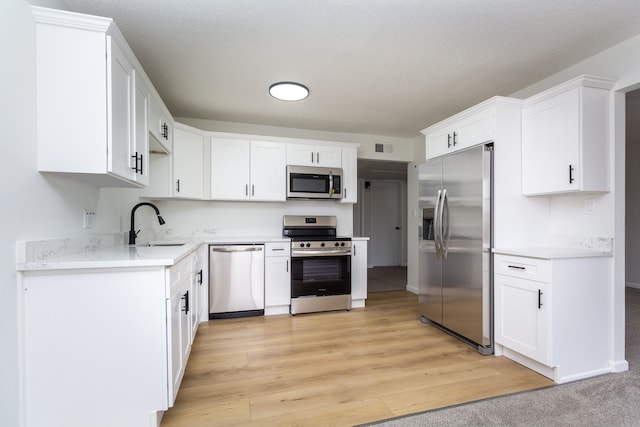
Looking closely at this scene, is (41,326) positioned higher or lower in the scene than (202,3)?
lower

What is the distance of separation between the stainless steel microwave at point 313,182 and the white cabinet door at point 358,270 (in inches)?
29.1

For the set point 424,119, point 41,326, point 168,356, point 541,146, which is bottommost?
point 168,356

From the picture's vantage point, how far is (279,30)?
81.4 inches

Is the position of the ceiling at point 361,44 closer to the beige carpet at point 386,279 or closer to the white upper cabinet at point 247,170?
the white upper cabinet at point 247,170

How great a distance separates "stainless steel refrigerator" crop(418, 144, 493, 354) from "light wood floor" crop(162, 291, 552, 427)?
0.83 ft

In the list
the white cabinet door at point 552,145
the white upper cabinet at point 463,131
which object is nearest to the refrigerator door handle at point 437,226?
the white upper cabinet at point 463,131

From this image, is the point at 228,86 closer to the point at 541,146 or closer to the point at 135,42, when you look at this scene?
the point at 135,42

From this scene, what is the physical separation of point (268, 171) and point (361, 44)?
2008 mm

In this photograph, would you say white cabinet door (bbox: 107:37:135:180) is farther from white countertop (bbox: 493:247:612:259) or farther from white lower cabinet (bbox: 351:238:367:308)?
white countertop (bbox: 493:247:612:259)

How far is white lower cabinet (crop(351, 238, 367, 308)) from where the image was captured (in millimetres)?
3833

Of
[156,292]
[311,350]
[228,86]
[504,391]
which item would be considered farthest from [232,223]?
[504,391]

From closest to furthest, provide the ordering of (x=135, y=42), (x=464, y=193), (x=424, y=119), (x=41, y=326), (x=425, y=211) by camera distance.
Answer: (x=41, y=326) < (x=135, y=42) < (x=464, y=193) < (x=425, y=211) < (x=424, y=119)

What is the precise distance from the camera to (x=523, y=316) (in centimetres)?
228

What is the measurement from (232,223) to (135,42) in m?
2.29
